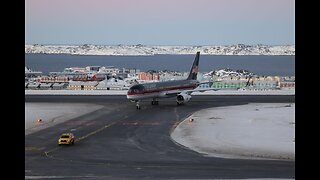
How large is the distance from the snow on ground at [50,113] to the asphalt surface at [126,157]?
2204 millimetres

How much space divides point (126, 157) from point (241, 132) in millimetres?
16956

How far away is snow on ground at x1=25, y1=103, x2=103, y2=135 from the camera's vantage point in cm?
5447

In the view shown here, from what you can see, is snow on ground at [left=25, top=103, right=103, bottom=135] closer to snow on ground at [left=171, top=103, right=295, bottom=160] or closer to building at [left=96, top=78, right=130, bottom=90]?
snow on ground at [left=171, top=103, right=295, bottom=160]

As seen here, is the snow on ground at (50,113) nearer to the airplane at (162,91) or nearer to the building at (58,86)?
the airplane at (162,91)

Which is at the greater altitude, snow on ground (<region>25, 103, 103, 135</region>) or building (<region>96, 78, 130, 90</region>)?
building (<region>96, 78, 130, 90</region>)

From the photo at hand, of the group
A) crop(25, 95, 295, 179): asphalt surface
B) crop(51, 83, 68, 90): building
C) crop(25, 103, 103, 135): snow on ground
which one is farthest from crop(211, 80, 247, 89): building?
crop(25, 95, 295, 179): asphalt surface

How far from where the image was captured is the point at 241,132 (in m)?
47.8

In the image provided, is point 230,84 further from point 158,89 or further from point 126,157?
point 126,157

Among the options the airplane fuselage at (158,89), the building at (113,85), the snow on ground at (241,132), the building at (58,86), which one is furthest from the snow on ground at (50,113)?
the building at (113,85)

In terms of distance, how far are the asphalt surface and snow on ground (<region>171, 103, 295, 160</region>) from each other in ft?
5.86

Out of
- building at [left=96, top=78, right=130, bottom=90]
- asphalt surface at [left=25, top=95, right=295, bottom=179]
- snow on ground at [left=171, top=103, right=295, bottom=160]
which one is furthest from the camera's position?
building at [left=96, top=78, right=130, bottom=90]

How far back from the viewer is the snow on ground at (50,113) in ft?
179
